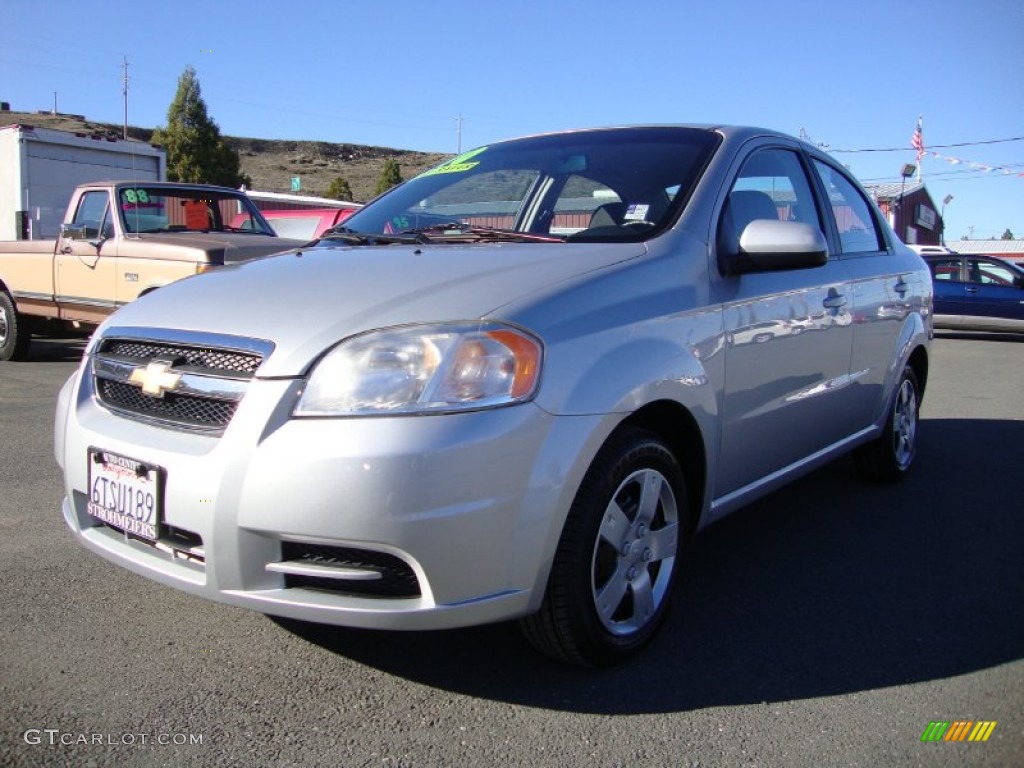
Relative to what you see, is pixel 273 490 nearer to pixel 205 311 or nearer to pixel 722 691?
pixel 205 311

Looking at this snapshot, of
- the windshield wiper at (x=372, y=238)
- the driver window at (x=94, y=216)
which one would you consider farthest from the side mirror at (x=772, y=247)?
the driver window at (x=94, y=216)

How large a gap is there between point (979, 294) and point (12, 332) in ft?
48.2

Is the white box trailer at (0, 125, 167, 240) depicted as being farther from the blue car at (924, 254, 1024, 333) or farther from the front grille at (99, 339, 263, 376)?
the blue car at (924, 254, 1024, 333)

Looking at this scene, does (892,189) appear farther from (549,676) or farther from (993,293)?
(549,676)

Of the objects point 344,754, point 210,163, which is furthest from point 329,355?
point 210,163

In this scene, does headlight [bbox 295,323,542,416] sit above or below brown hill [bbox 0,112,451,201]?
below

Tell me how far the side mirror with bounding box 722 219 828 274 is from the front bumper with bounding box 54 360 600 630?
1.08 metres

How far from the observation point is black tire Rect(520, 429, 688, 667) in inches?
97.7

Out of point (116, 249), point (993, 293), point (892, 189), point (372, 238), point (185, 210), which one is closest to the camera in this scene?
point (372, 238)

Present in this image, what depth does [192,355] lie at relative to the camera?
2586 mm

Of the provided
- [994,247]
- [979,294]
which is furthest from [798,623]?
[994,247]

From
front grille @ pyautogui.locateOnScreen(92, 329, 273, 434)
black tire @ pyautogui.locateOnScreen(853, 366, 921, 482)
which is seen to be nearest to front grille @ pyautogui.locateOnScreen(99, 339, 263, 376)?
front grille @ pyautogui.locateOnScreen(92, 329, 273, 434)

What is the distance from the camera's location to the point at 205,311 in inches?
106

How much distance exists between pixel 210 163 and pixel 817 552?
50805mm
